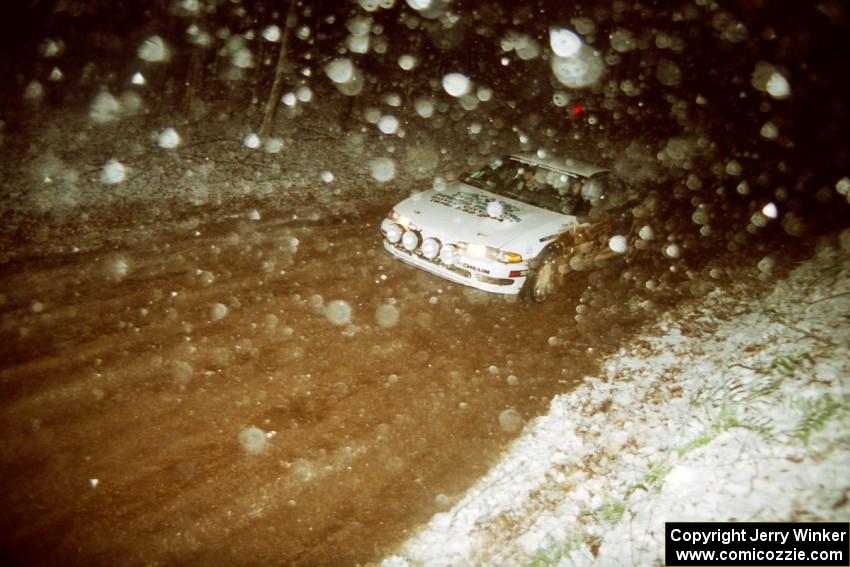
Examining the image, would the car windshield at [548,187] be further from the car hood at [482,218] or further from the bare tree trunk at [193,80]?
the bare tree trunk at [193,80]

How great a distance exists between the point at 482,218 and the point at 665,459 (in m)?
3.42

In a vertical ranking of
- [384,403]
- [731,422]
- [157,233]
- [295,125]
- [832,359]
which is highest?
[832,359]

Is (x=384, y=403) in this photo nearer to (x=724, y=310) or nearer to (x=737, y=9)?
(x=724, y=310)

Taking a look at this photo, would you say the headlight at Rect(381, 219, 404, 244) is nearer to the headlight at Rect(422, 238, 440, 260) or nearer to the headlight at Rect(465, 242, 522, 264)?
the headlight at Rect(422, 238, 440, 260)

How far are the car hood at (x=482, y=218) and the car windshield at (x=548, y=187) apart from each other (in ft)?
0.69

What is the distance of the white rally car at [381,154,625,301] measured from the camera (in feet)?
19.3

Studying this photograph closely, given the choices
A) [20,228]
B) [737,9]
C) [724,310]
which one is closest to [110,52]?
[20,228]

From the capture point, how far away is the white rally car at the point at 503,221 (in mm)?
5871

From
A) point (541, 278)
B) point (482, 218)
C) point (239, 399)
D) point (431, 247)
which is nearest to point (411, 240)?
point (431, 247)

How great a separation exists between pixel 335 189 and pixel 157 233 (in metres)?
4.58

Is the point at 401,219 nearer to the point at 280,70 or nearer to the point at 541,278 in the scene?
the point at 541,278

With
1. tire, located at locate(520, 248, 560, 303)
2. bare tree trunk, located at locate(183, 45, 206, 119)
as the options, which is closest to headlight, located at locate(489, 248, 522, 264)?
tire, located at locate(520, 248, 560, 303)

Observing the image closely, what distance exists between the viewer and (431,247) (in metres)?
5.98

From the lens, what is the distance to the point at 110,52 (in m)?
18.8
